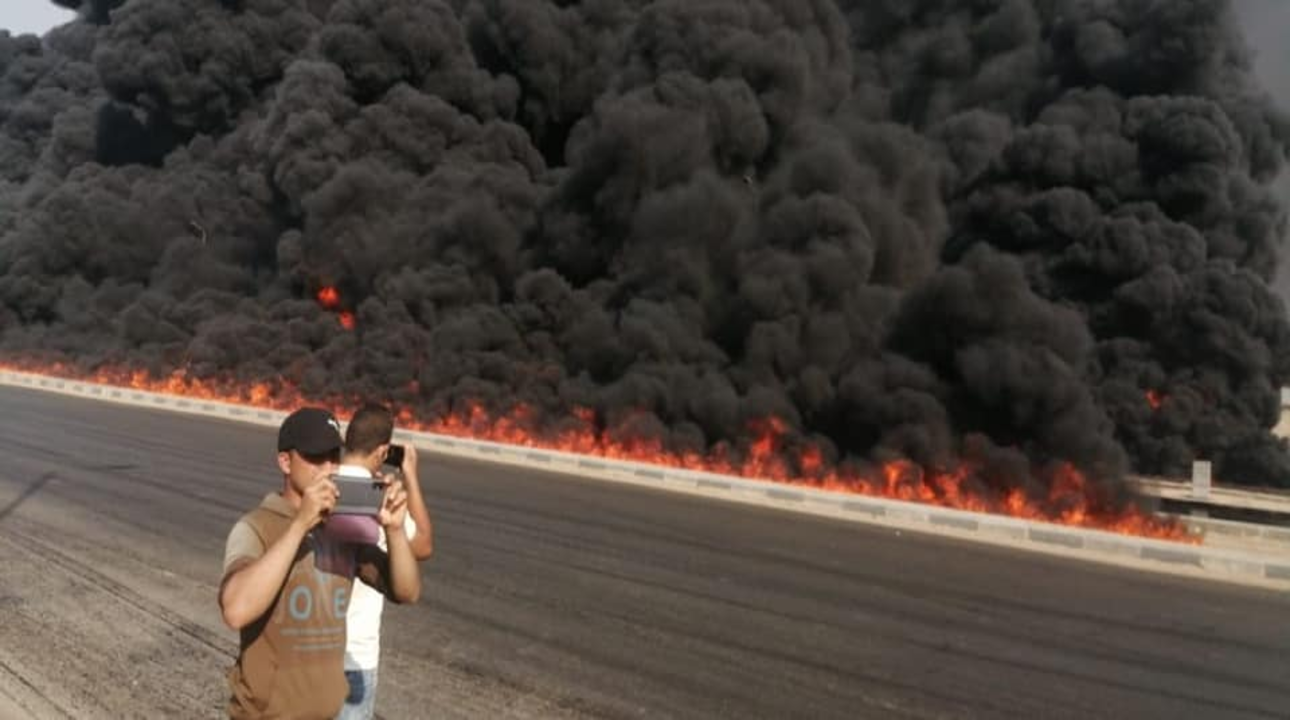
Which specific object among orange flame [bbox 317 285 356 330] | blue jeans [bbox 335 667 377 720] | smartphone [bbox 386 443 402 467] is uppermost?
orange flame [bbox 317 285 356 330]

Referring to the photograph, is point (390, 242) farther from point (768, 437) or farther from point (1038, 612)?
point (1038, 612)

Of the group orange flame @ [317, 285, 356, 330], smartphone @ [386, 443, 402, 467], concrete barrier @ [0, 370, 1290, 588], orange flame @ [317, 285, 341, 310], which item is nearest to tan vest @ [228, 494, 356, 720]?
smartphone @ [386, 443, 402, 467]

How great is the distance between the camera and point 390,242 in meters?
31.9

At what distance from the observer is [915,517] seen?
51.2 feet

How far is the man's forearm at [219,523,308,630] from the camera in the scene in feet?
9.78

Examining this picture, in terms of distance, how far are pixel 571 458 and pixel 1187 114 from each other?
14.1 m

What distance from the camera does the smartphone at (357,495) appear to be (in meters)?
3.08

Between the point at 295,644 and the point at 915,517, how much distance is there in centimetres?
1331

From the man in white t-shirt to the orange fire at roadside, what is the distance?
15158 millimetres

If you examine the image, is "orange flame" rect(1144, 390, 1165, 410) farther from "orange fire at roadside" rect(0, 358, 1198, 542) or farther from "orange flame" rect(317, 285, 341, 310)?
"orange flame" rect(317, 285, 341, 310)

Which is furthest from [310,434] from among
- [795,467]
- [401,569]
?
[795,467]

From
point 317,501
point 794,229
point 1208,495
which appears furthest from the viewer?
point 794,229

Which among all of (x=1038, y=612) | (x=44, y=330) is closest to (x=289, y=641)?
(x=1038, y=612)

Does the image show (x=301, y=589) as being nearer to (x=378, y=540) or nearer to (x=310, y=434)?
(x=378, y=540)
